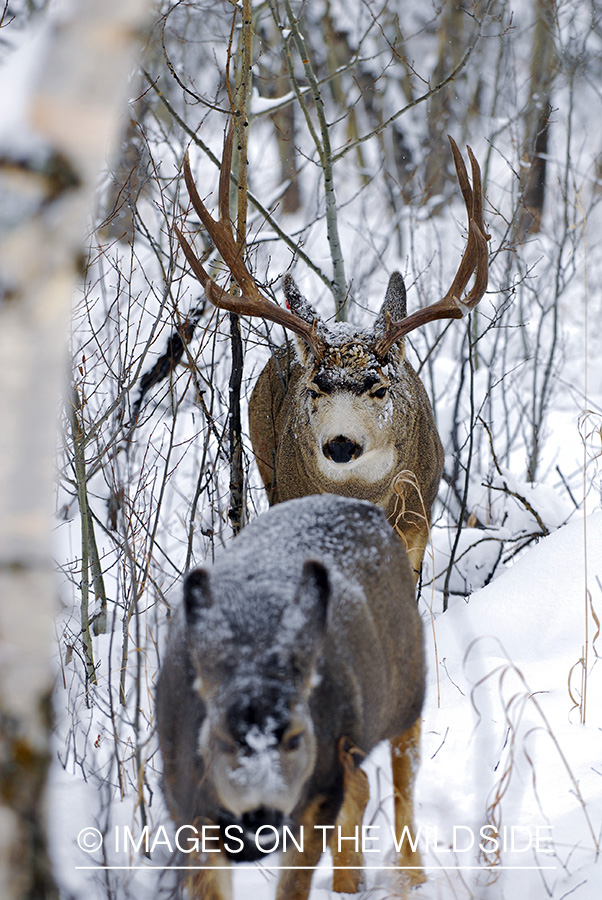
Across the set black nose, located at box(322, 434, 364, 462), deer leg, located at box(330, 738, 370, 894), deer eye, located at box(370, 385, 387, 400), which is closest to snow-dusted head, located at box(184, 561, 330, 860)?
deer leg, located at box(330, 738, 370, 894)

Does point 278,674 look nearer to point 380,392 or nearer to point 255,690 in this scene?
point 255,690

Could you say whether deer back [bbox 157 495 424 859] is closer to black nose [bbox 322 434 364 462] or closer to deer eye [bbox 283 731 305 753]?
deer eye [bbox 283 731 305 753]

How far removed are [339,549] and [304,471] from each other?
7.48ft

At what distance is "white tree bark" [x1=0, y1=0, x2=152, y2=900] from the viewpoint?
145cm

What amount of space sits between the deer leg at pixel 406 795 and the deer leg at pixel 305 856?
21.1 inches

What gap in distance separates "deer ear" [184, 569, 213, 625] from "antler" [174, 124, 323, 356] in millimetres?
2570

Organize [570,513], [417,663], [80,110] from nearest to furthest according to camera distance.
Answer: [80,110], [417,663], [570,513]

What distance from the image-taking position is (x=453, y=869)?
3.09 meters

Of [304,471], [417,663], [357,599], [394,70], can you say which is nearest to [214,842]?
[357,599]

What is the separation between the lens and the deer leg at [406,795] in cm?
318

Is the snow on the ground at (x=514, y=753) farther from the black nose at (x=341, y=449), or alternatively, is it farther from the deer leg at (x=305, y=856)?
the black nose at (x=341, y=449)

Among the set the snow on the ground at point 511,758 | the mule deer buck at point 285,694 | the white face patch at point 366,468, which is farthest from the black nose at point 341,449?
the mule deer buck at point 285,694

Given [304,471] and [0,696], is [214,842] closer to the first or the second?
[0,696]

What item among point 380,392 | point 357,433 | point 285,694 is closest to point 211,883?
point 285,694
